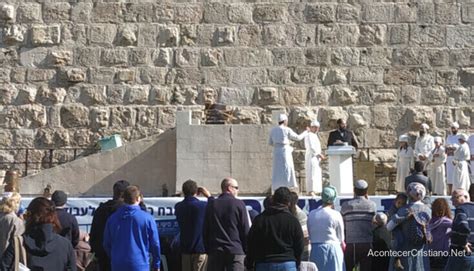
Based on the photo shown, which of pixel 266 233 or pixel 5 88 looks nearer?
pixel 266 233

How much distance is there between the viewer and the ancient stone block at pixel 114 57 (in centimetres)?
1984

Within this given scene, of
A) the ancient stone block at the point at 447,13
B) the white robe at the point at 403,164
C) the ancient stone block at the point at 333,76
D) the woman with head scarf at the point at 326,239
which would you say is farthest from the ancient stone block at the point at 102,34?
the woman with head scarf at the point at 326,239

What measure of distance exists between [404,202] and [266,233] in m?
2.17

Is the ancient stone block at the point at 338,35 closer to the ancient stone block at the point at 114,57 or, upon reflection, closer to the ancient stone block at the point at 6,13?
the ancient stone block at the point at 114,57

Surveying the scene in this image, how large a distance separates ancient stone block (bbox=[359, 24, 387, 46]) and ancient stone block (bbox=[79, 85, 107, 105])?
531 cm

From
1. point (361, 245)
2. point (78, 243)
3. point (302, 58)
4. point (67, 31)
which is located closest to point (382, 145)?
point (302, 58)

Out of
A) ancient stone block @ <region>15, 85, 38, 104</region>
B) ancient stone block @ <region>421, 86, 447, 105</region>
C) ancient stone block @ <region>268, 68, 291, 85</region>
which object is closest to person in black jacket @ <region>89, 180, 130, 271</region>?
ancient stone block @ <region>268, 68, 291, 85</region>

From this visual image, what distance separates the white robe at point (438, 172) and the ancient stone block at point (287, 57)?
3.41 meters

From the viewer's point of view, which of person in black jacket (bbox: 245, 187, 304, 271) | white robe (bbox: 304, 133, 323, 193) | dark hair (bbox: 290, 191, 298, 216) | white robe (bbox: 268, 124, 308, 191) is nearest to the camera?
person in black jacket (bbox: 245, 187, 304, 271)

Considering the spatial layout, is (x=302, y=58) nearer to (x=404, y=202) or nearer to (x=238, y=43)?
(x=238, y=43)

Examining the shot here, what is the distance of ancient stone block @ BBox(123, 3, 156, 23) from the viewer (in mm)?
19938

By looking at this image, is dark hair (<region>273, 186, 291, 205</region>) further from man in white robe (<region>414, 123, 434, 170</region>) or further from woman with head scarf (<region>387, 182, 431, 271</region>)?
man in white robe (<region>414, 123, 434, 170</region>)

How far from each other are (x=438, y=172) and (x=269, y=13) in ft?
15.6

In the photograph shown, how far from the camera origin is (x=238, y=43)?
19828mm
